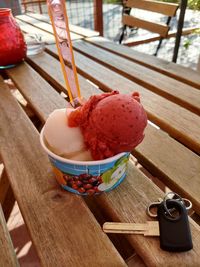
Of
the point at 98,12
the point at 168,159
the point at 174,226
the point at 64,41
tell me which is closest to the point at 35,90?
the point at 64,41

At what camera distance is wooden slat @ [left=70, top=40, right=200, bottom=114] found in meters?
0.72

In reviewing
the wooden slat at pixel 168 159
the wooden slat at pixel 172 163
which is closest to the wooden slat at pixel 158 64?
the wooden slat at pixel 168 159

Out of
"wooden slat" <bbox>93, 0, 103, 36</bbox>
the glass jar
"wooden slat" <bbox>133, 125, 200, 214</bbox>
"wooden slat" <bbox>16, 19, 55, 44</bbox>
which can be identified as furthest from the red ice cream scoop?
"wooden slat" <bbox>93, 0, 103, 36</bbox>

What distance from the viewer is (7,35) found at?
897 mm

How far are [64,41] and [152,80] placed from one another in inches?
18.7

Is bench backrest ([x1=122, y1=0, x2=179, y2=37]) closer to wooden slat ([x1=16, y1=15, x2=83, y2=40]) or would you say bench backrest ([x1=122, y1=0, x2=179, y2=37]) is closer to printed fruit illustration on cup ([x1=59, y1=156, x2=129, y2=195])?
wooden slat ([x1=16, y1=15, x2=83, y2=40])

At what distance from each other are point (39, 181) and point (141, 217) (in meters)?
0.19

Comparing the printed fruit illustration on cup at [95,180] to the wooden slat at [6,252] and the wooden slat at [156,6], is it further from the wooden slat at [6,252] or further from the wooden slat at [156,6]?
the wooden slat at [156,6]

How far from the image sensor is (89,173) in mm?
378

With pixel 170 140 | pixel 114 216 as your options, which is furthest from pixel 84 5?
pixel 114 216

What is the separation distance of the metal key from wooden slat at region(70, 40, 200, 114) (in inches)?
15.9

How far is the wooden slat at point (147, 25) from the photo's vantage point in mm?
1429

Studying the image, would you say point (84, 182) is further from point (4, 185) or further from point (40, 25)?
point (40, 25)

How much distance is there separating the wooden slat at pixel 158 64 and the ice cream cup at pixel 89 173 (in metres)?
0.54
